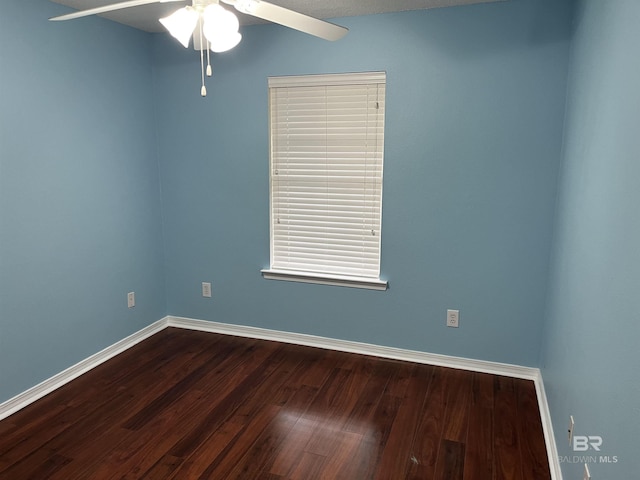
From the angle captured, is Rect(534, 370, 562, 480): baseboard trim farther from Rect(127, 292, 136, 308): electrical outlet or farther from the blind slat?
Rect(127, 292, 136, 308): electrical outlet

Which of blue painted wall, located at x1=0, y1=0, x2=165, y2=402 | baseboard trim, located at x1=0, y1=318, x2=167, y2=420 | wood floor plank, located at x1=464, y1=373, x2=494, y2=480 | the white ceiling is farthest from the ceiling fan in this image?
baseboard trim, located at x1=0, y1=318, x2=167, y2=420

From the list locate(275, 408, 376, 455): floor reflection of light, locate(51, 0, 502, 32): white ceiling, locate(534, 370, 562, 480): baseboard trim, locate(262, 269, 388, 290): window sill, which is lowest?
locate(275, 408, 376, 455): floor reflection of light

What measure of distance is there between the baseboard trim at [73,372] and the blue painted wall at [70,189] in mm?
41

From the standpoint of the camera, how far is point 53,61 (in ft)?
8.95

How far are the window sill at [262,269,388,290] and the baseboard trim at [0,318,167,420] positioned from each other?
3.59 feet

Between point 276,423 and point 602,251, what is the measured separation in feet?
6.08

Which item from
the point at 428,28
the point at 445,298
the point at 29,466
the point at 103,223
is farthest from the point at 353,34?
the point at 29,466

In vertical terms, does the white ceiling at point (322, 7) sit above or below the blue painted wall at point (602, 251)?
above

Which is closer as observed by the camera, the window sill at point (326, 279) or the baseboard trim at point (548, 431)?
the baseboard trim at point (548, 431)

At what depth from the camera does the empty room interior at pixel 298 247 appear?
2248 mm

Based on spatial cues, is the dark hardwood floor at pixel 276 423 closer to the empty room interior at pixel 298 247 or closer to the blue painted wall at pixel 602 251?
the empty room interior at pixel 298 247

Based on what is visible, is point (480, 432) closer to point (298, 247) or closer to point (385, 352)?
point (385, 352)

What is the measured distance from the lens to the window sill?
328 cm

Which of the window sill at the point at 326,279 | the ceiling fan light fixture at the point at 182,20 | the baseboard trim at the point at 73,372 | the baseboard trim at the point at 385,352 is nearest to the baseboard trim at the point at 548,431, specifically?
the baseboard trim at the point at 385,352
